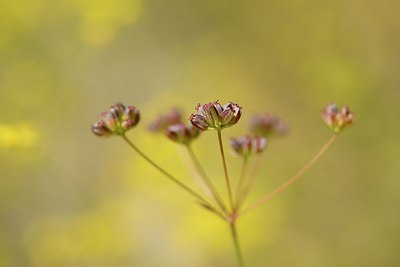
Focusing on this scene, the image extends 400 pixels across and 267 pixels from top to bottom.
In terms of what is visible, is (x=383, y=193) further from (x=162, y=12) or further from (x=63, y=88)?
(x=162, y=12)

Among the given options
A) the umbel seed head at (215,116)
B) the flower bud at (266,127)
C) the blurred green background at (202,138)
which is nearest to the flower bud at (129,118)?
the umbel seed head at (215,116)

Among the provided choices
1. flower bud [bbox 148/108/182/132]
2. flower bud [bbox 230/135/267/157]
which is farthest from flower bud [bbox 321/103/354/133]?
flower bud [bbox 148/108/182/132]

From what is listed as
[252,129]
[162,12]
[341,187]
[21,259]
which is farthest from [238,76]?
[252,129]

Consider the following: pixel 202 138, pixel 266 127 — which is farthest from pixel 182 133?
pixel 202 138

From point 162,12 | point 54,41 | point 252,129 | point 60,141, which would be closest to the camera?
point 252,129

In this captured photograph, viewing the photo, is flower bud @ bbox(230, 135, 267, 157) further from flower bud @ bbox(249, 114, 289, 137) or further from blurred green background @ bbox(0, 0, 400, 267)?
blurred green background @ bbox(0, 0, 400, 267)

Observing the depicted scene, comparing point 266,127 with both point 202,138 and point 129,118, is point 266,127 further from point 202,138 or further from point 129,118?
point 202,138
